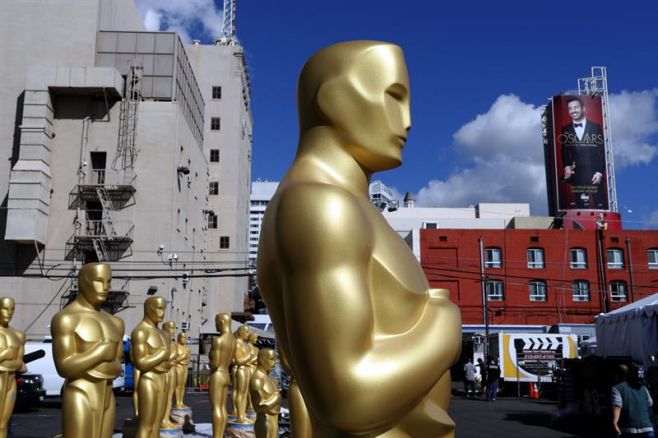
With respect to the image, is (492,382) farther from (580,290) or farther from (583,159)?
(583,159)

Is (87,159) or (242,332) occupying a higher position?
(87,159)

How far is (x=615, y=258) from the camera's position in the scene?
44.0 m

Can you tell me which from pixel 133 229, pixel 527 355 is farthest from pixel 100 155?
pixel 527 355

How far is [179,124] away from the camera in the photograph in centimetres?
3256

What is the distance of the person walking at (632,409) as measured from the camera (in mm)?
7746

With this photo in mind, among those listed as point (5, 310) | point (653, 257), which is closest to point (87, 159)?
point (5, 310)

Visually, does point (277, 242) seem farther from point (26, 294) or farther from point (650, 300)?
point (26, 294)

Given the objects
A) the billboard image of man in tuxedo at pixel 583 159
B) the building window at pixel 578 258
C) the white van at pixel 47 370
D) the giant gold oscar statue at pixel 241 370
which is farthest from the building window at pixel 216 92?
the giant gold oscar statue at pixel 241 370

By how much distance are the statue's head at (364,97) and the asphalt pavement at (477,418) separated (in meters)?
13.8

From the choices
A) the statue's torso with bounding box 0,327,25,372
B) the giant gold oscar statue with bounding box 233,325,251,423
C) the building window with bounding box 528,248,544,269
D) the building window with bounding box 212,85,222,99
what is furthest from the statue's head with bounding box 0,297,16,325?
the building window with bounding box 212,85,222,99

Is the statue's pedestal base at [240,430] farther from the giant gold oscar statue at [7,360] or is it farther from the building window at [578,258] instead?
the building window at [578,258]

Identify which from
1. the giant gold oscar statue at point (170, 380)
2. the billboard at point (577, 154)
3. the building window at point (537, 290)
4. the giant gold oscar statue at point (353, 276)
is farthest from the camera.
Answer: the billboard at point (577, 154)

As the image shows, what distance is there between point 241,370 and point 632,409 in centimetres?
758

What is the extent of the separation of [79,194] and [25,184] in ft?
8.08
